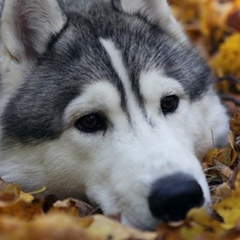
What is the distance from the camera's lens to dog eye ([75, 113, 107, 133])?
11.1 feet

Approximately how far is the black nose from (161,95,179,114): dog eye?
0.69 meters

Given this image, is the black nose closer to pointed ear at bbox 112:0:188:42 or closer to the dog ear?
the dog ear

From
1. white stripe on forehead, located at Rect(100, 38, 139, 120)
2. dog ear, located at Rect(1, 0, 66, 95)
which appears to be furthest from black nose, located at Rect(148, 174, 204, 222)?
dog ear, located at Rect(1, 0, 66, 95)

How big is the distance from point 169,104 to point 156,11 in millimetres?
773

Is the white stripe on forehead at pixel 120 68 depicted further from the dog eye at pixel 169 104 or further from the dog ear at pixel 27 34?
the dog ear at pixel 27 34

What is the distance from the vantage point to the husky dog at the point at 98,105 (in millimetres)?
3146

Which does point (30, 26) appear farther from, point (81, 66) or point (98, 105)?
point (98, 105)

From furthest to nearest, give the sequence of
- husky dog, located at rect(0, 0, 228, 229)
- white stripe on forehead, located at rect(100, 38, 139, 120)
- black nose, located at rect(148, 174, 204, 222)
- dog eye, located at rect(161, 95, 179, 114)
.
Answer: dog eye, located at rect(161, 95, 179, 114) → white stripe on forehead, located at rect(100, 38, 139, 120) → husky dog, located at rect(0, 0, 228, 229) → black nose, located at rect(148, 174, 204, 222)

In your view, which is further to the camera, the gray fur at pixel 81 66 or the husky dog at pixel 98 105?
the gray fur at pixel 81 66

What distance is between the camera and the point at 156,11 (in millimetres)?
4062

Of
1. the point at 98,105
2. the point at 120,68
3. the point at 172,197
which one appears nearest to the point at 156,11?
the point at 120,68

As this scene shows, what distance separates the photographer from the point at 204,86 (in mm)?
3908

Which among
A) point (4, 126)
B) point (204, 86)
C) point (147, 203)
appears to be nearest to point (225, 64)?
point (204, 86)

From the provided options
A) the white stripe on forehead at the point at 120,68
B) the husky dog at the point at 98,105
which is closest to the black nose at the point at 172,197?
the husky dog at the point at 98,105
